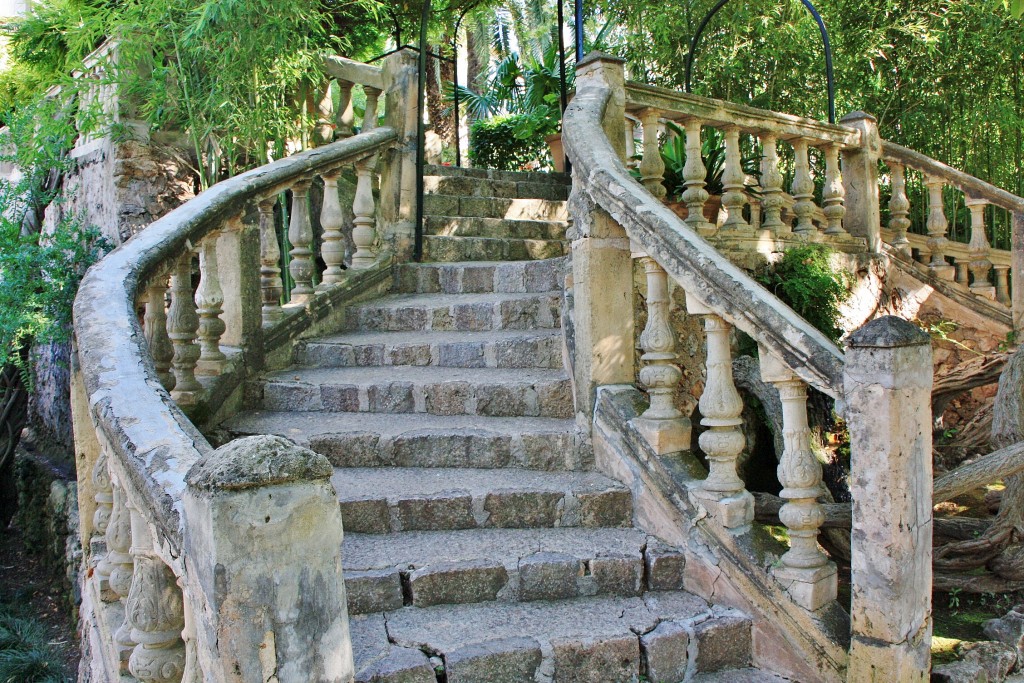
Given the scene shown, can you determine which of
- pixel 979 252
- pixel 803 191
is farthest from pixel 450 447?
pixel 979 252

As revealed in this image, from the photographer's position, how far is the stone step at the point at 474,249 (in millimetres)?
5664

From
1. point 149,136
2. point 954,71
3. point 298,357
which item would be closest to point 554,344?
point 298,357

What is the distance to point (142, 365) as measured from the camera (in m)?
2.54

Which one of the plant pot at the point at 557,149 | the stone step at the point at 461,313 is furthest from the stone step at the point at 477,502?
the plant pot at the point at 557,149

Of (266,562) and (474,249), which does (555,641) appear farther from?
(474,249)

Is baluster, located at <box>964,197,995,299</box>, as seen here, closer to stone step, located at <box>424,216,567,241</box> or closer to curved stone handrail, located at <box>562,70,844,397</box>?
stone step, located at <box>424,216,567,241</box>

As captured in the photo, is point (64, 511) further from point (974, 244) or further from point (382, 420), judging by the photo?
point (974, 244)

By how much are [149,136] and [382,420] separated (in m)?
2.92

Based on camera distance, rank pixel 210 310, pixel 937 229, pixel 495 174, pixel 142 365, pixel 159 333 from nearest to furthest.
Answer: pixel 142 365, pixel 159 333, pixel 210 310, pixel 937 229, pixel 495 174

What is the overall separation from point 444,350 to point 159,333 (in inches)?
58.6

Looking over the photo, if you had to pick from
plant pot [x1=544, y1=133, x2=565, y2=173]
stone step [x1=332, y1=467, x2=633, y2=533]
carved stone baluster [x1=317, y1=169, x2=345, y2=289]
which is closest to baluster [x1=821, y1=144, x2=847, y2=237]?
stone step [x1=332, y1=467, x2=633, y2=533]

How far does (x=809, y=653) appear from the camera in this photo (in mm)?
2715

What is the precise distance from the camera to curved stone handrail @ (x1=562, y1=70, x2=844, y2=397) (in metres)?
2.61

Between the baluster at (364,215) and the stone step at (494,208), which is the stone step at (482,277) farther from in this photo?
the stone step at (494,208)
